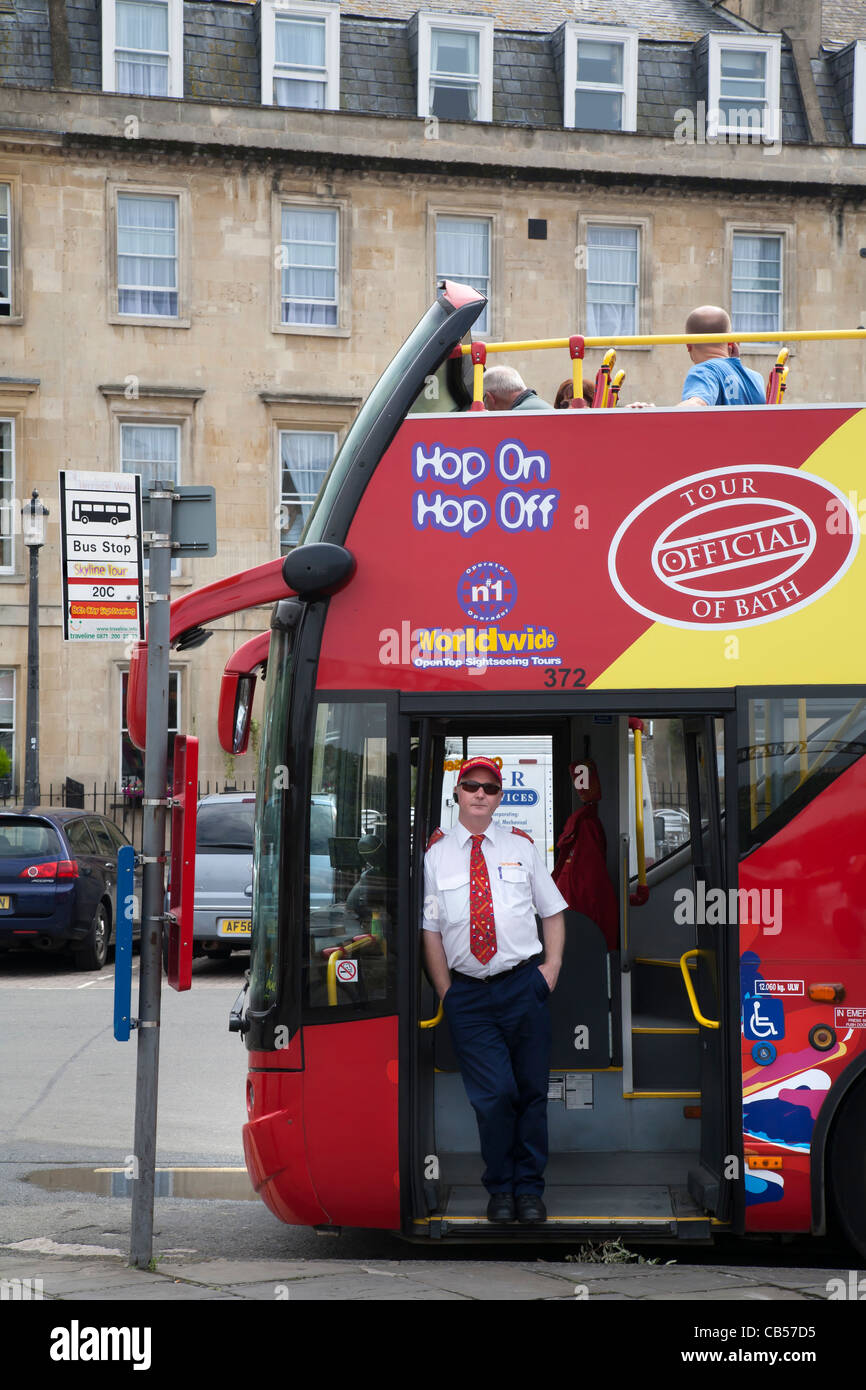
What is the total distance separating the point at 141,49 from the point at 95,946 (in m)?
17.9

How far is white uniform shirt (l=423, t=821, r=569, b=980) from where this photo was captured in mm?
6180

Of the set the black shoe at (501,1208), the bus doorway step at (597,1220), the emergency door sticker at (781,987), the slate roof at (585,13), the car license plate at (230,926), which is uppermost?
the slate roof at (585,13)

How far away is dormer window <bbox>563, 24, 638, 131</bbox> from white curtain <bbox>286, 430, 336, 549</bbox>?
7.54 meters

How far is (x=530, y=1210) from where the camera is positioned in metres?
5.96

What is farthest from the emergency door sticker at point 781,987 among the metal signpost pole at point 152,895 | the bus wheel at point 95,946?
the bus wheel at point 95,946

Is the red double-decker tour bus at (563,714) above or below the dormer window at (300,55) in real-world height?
below

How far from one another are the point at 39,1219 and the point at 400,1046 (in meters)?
2.27

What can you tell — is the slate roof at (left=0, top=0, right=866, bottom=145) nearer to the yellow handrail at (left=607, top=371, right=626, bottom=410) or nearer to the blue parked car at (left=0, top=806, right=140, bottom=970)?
the blue parked car at (left=0, top=806, right=140, bottom=970)

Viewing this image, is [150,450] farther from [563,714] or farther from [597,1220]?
[597,1220]

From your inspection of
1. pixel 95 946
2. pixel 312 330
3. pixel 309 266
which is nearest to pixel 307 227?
pixel 309 266

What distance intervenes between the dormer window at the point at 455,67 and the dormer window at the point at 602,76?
60.0 inches

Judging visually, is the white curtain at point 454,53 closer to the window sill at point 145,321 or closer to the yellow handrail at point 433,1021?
the window sill at point 145,321

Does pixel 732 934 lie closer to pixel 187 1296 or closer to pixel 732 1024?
pixel 732 1024

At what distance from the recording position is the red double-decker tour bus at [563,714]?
5914 mm
